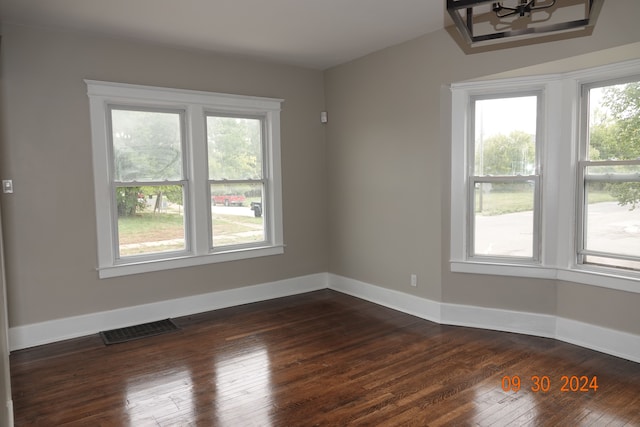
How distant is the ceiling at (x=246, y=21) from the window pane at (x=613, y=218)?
1955 mm

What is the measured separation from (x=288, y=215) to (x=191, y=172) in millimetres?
1276

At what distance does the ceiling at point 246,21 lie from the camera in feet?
10.9

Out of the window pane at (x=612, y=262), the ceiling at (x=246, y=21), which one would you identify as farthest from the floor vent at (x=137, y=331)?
the window pane at (x=612, y=262)

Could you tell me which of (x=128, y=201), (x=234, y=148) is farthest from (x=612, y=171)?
(x=128, y=201)

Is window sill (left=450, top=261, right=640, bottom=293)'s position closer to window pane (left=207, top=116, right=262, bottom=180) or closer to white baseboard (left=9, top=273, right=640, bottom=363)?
white baseboard (left=9, top=273, right=640, bottom=363)

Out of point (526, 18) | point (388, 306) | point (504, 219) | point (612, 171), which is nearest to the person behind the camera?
point (526, 18)

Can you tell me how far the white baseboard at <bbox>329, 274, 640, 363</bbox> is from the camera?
10.9 ft

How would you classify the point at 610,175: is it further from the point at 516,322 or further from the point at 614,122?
the point at 516,322

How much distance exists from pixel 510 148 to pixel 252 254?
9.49ft

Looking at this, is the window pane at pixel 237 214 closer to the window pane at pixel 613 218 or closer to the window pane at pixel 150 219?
the window pane at pixel 150 219

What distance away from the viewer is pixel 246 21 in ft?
12.0

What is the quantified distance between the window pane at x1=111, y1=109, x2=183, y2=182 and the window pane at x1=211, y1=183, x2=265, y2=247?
0.52m

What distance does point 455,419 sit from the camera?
2529 millimetres

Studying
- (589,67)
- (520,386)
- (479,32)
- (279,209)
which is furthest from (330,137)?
(520,386)
